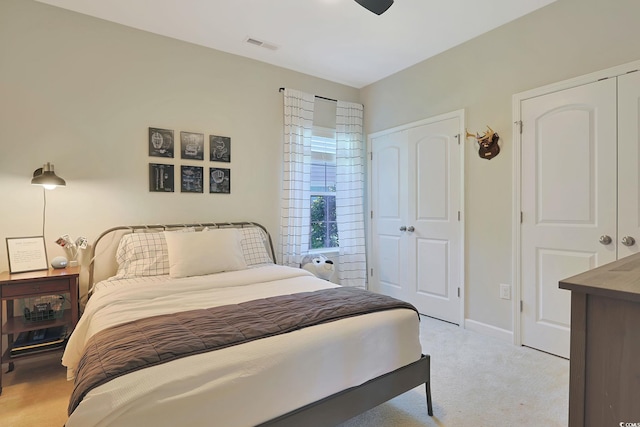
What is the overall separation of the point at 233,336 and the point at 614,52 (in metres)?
3.17

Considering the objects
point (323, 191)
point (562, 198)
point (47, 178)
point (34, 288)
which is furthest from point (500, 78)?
point (34, 288)

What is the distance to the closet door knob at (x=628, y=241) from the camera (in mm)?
2320

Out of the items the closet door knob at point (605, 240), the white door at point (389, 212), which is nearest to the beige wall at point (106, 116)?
the white door at point (389, 212)

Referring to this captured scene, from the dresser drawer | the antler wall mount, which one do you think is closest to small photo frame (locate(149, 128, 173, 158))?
the dresser drawer

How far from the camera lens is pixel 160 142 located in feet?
10.3

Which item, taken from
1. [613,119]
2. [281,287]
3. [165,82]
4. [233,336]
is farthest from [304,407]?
[165,82]

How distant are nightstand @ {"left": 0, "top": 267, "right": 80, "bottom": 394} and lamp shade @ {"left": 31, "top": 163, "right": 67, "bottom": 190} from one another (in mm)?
650

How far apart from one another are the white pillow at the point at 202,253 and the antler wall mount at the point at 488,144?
247cm

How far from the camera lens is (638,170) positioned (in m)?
2.30

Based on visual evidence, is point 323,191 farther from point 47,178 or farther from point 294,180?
point 47,178

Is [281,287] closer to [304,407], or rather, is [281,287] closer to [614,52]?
[304,407]

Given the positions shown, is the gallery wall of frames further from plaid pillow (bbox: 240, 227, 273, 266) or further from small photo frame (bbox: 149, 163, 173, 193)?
plaid pillow (bbox: 240, 227, 273, 266)

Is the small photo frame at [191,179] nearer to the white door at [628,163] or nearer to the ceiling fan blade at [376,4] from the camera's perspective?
the ceiling fan blade at [376,4]

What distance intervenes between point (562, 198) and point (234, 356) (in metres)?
2.73
